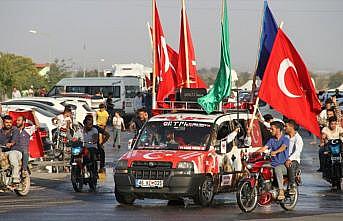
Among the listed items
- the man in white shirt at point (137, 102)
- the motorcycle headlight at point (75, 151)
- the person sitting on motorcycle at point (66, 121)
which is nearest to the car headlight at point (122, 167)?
the motorcycle headlight at point (75, 151)

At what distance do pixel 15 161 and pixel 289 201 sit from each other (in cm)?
564

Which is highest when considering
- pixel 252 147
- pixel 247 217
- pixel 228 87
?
pixel 228 87

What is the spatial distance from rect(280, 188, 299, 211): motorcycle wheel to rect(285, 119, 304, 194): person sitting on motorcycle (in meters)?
0.08

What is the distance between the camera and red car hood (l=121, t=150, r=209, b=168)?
1652cm

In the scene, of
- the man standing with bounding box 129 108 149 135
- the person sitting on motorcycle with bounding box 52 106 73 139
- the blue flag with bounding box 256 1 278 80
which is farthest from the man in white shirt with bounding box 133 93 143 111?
the blue flag with bounding box 256 1 278 80

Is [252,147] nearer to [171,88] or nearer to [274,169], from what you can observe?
[274,169]

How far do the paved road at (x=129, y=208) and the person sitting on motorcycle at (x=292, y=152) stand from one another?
58cm

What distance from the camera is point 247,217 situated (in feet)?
49.2

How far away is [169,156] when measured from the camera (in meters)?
16.6

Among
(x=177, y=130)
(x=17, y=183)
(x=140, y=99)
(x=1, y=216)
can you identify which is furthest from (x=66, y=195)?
(x=140, y=99)

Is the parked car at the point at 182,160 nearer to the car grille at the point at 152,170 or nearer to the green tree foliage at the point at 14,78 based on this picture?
the car grille at the point at 152,170

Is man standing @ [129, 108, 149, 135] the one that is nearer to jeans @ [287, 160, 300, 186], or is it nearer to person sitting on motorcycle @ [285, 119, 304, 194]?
person sitting on motorcycle @ [285, 119, 304, 194]

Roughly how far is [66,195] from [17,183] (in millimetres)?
1171

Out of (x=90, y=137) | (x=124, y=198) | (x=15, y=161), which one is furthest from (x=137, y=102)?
(x=124, y=198)
